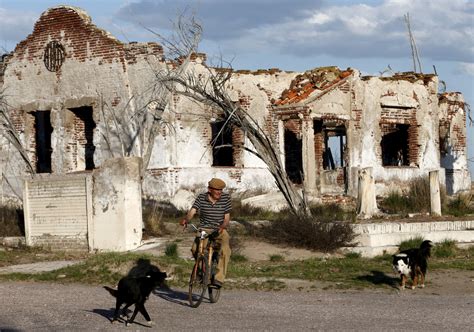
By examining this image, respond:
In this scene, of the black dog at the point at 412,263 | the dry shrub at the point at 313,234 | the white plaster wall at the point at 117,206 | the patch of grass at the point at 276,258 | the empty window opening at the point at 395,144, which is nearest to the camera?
the black dog at the point at 412,263

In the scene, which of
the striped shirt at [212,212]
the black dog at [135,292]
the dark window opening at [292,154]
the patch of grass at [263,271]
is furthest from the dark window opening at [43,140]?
the black dog at [135,292]

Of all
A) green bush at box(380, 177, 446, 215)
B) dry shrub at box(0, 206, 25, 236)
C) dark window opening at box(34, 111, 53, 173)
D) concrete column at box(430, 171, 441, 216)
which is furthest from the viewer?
dark window opening at box(34, 111, 53, 173)

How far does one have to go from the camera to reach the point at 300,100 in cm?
2845

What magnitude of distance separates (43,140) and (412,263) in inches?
742

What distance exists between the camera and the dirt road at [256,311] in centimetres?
1095

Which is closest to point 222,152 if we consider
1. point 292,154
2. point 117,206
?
point 292,154

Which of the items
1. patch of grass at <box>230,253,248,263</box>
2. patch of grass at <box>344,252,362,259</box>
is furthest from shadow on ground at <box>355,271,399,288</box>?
patch of grass at <box>230,253,248,263</box>

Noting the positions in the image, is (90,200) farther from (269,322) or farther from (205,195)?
(269,322)

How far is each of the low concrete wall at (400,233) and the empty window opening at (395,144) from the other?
1144 cm

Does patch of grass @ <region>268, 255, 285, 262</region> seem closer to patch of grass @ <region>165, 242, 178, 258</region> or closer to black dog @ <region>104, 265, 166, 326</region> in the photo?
patch of grass @ <region>165, 242, 178, 258</region>

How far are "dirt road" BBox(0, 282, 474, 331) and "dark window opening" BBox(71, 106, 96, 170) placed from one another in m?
14.7

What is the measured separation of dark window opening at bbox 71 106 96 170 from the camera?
2945cm

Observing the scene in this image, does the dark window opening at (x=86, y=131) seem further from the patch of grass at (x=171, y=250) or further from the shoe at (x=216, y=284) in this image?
the shoe at (x=216, y=284)

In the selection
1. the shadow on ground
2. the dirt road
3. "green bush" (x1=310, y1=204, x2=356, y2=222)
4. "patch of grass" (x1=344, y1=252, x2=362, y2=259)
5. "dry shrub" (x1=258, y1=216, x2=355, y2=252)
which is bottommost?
the dirt road
